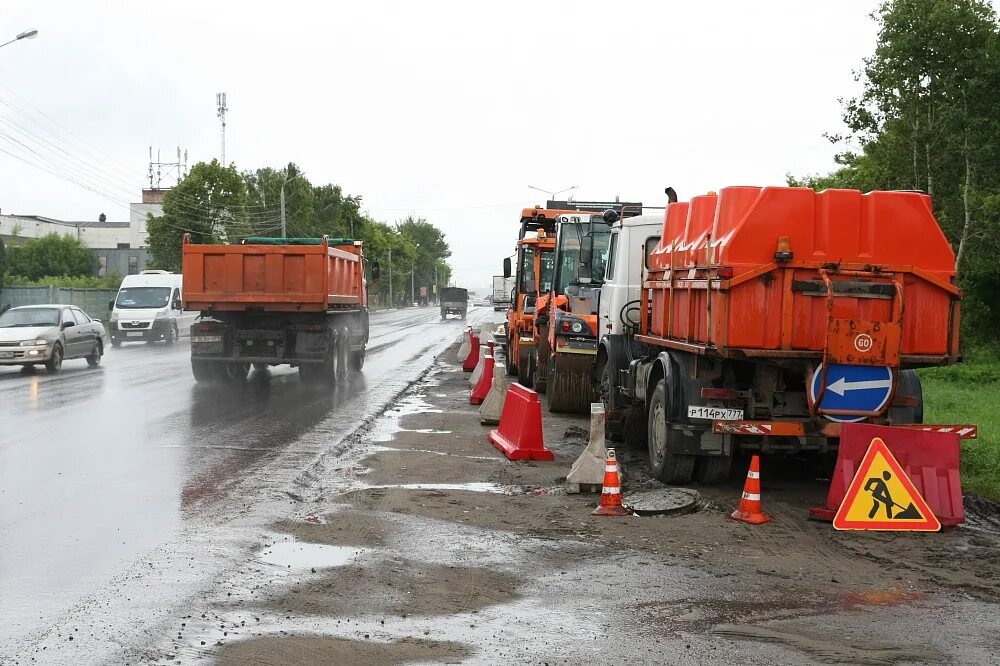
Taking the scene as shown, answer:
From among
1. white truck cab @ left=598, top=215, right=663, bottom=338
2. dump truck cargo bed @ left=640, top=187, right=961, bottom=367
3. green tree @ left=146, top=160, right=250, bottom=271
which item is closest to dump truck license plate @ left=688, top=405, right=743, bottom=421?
dump truck cargo bed @ left=640, top=187, right=961, bottom=367

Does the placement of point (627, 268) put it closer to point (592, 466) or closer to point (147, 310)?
point (592, 466)

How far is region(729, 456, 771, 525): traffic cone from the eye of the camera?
27.2 ft

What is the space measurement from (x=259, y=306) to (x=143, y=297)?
19627mm

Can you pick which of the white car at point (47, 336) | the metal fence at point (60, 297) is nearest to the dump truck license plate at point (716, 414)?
the white car at point (47, 336)

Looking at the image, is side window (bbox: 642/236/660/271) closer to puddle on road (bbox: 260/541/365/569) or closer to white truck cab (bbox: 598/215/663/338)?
white truck cab (bbox: 598/215/663/338)

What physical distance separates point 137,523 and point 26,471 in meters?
2.90

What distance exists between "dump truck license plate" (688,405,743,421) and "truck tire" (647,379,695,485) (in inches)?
13.4

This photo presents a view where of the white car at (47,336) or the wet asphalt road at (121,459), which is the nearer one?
the wet asphalt road at (121,459)

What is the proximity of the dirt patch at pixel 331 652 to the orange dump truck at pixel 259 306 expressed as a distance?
15.0 m

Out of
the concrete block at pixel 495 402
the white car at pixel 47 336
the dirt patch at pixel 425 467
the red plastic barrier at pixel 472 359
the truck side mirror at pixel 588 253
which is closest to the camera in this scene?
the dirt patch at pixel 425 467

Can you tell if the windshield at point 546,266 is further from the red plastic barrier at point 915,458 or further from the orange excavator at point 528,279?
the red plastic barrier at point 915,458

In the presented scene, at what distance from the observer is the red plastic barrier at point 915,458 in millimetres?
8320

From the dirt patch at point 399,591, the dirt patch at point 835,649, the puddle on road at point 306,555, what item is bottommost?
the puddle on road at point 306,555

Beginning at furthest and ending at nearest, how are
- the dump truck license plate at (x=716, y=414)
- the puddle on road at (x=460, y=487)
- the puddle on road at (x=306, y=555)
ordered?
the puddle on road at (x=460, y=487) → the dump truck license plate at (x=716, y=414) → the puddle on road at (x=306, y=555)
